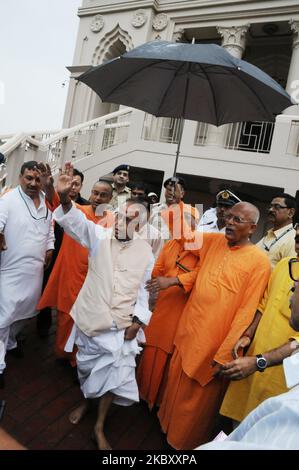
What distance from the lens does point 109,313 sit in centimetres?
233

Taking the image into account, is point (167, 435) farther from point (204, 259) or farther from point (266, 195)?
point (266, 195)

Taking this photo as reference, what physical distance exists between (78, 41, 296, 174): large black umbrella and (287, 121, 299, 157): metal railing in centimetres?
448

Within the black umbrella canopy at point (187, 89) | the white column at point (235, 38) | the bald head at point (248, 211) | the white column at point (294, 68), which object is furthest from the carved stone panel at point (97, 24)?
the bald head at point (248, 211)

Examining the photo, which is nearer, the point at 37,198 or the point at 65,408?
the point at 65,408

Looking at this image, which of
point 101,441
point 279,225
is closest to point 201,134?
point 279,225

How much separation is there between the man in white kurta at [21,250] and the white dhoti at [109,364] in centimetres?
76

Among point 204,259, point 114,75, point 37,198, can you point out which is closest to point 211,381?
point 204,259

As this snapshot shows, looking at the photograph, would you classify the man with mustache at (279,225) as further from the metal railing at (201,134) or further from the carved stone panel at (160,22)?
the carved stone panel at (160,22)

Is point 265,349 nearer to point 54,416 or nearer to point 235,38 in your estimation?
point 54,416

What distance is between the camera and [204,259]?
259cm

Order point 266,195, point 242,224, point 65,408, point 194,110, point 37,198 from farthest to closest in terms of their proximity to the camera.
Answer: point 266,195 < point 194,110 < point 37,198 < point 65,408 < point 242,224

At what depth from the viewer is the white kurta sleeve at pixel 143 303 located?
2.44 metres

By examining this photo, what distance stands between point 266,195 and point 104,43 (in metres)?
7.90

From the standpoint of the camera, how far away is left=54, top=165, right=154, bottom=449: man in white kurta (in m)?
2.31
